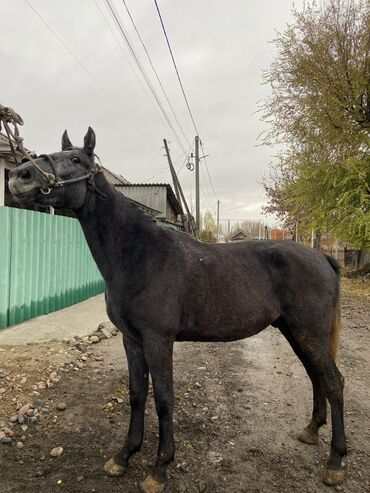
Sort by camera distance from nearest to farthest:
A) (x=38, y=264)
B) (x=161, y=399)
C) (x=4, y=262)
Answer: (x=161, y=399)
(x=4, y=262)
(x=38, y=264)

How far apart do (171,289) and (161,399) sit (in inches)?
28.1

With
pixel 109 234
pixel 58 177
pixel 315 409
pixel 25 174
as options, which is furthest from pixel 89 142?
pixel 315 409

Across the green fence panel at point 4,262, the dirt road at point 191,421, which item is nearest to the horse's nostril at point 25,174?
the dirt road at point 191,421

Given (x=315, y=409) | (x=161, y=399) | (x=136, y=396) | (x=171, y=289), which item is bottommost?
(x=315, y=409)

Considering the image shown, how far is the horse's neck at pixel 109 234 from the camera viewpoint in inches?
92.9

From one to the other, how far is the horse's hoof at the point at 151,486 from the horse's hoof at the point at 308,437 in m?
1.24

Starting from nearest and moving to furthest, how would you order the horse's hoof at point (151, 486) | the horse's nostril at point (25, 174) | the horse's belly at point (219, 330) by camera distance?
the horse's nostril at point (25, 174) < the horse's hoof at point (151, 486) < the horse's belly at point (219, 330)

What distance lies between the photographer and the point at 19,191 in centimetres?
202

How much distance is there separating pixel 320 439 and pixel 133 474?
154 centimetres

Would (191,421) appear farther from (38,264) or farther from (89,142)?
(38,264)

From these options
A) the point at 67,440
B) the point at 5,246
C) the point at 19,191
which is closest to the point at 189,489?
the point at 67,440

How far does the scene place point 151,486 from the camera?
2219mm

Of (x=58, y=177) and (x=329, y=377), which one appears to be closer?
(x=58, y=177)

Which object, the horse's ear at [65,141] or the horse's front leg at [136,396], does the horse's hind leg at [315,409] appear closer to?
the horse's front leg at [136,396]
